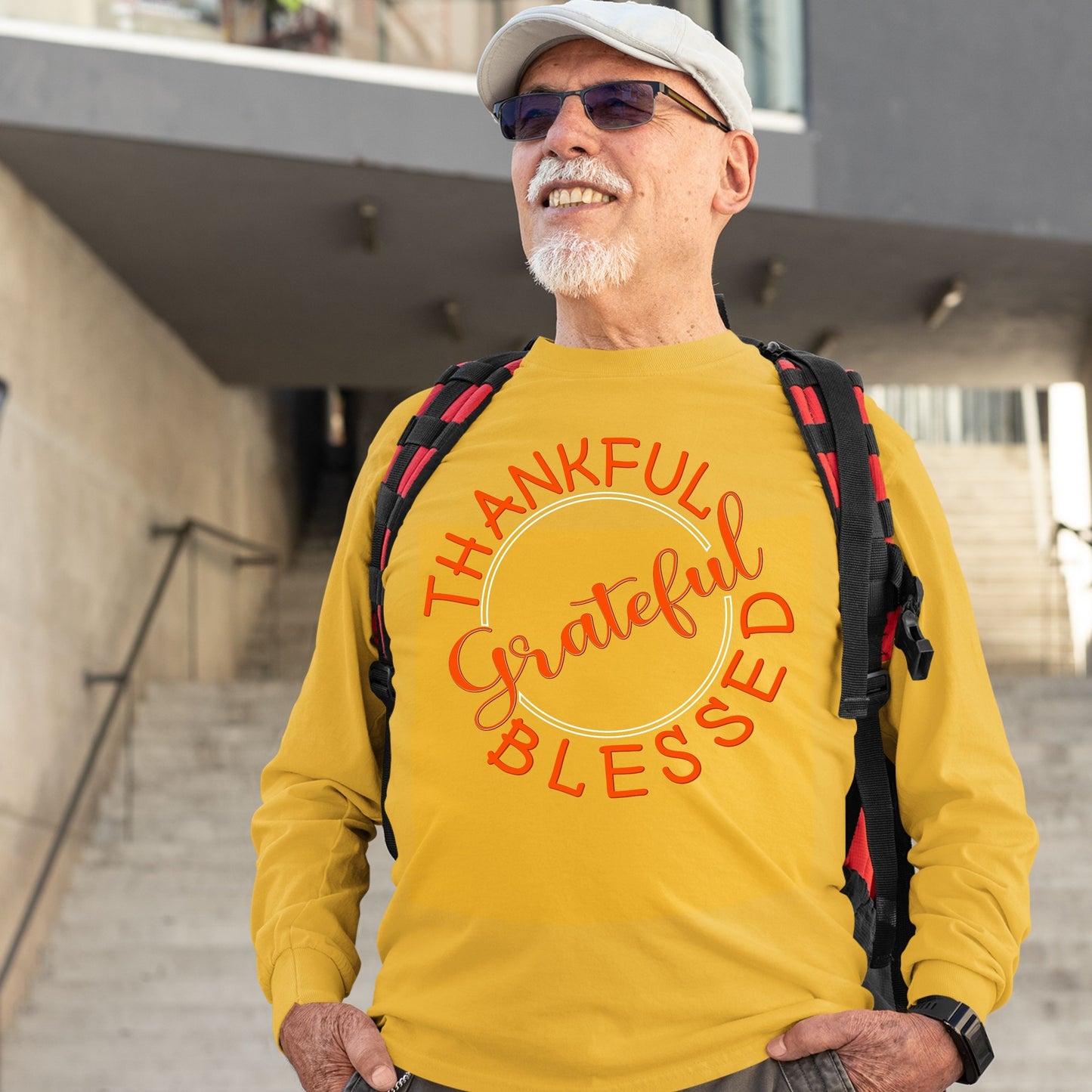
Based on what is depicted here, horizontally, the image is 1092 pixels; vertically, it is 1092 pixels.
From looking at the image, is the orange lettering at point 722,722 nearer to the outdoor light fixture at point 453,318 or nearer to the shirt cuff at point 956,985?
the shirt cuff at point 956,985

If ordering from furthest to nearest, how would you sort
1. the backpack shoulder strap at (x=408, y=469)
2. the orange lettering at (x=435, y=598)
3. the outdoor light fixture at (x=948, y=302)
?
the outdoor light fixture at (x=948, y=302)
the backpack shoulder strap at (x=408, y=469)
the orange lettering at (x=435, y=598)

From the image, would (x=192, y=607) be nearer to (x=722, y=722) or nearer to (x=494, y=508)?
(x=494, y=508)

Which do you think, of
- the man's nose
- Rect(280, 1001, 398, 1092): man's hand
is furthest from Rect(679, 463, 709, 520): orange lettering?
Rect(280, 1001, 398, 1092): man's hand

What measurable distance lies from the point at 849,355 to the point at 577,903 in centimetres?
877

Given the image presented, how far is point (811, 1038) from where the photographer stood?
4.48 feet

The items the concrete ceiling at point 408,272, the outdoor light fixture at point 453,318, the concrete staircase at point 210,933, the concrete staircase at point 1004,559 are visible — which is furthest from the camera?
the concrete staircase at point 1004,559

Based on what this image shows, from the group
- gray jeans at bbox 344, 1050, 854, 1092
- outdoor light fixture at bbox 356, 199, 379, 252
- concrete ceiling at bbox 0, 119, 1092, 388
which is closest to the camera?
gray jeans at bbox 344, 1050, 854, 1092

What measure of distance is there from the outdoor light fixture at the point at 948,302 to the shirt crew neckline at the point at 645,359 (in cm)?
686

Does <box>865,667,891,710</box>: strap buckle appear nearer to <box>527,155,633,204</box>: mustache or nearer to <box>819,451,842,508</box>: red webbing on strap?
<box>819,451,842,508</box>: red webbing on strap

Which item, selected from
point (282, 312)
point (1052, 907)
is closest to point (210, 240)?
point (282, 312)

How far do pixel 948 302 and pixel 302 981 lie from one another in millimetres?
7589

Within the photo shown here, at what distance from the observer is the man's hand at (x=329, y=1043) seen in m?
1.48

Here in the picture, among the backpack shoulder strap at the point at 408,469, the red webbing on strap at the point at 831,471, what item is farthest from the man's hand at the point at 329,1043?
the red webbing on strap at the point at 831,471

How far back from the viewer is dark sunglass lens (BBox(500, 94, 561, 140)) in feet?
5.73
